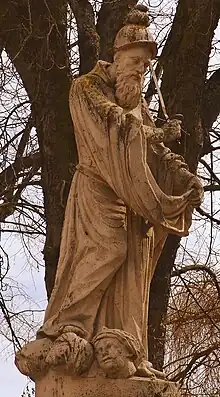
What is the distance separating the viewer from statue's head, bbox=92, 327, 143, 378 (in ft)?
17.1

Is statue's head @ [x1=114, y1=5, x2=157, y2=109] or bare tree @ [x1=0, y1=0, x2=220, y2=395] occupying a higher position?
bare tree @ [x1=0, y1=0, x2=220, y2=395]

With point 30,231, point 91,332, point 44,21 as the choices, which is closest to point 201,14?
point 44,21

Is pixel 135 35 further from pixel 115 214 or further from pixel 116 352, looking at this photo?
pixel 116 352

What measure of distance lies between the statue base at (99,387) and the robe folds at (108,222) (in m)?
0.22

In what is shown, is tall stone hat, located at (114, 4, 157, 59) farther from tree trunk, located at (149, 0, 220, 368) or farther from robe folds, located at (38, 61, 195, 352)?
tree trunk, located at (149, 0, 220, 368)

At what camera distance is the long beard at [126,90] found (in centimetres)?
583

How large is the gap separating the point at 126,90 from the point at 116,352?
1439mm

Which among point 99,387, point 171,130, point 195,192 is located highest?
point 171,130

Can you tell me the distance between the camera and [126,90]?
5.83m

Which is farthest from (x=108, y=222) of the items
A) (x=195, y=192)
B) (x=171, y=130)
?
(x=171, y=130)

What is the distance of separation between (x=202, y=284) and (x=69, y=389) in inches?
257

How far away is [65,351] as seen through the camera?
5.19 m

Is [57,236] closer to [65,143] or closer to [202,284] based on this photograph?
[65,143]

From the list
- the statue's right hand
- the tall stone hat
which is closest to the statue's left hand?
the statue's right hand
